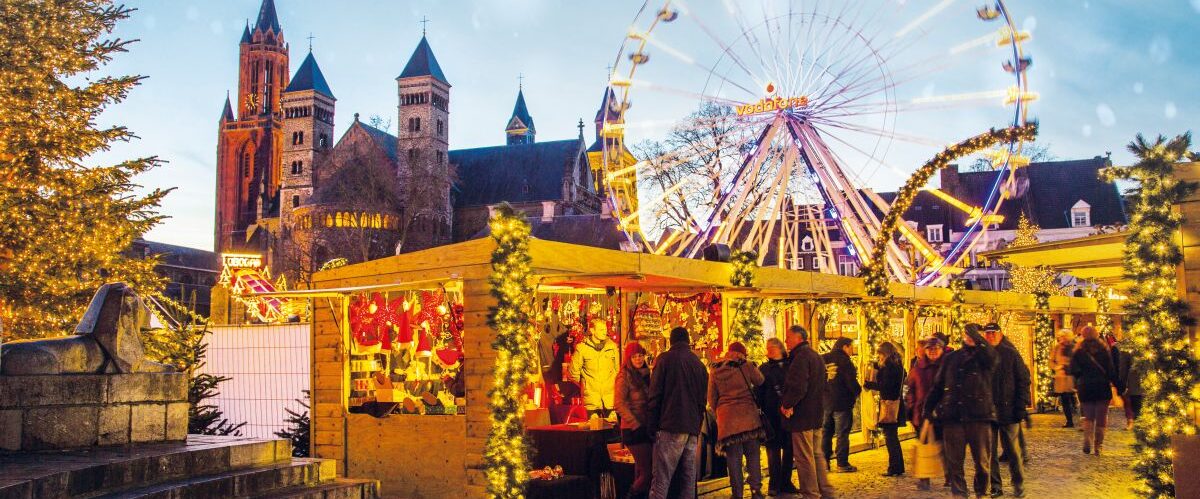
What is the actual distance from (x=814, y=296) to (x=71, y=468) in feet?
26.8

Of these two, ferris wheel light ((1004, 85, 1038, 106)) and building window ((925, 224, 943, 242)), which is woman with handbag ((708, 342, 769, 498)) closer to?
ferris wheel light ((1004, 85, 1038, 106))

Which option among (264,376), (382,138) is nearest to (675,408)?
(264,376)

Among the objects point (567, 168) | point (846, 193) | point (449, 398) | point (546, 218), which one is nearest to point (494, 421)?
point (449, 398)

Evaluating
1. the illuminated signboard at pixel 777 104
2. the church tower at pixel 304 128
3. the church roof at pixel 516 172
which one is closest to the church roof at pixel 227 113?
the church tower at pixel 304 128

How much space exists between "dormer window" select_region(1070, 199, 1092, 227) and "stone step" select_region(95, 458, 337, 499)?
48.5 metres

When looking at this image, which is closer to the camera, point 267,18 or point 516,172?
point 516,172

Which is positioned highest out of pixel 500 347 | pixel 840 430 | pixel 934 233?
pixel 934 233

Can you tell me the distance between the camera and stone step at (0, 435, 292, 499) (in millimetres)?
5711

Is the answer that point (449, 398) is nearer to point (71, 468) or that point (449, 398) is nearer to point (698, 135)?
point (71, 468)

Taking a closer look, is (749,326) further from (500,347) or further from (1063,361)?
(1063,361)

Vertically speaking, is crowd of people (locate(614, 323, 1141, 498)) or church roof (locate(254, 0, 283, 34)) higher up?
church roof (locate(254, 0, 283, 34))

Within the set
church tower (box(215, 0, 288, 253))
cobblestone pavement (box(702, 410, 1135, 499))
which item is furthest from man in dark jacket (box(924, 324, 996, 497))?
church tower (box(215, 0, 288, 253))

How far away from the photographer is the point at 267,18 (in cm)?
10500

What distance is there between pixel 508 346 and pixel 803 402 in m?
2.61
